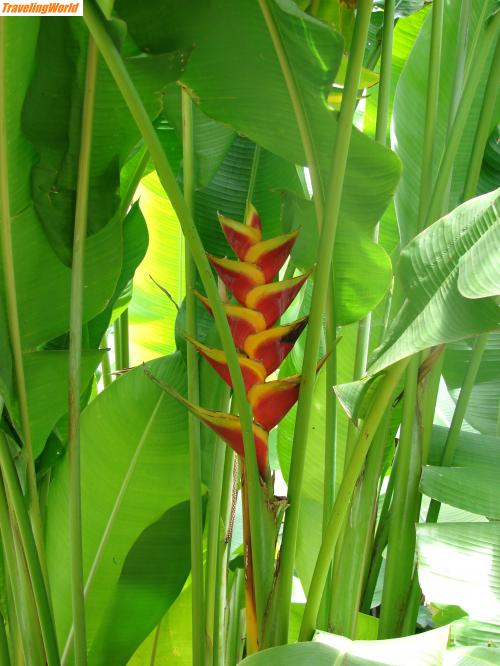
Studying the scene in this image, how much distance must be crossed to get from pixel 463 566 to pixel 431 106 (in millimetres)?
460

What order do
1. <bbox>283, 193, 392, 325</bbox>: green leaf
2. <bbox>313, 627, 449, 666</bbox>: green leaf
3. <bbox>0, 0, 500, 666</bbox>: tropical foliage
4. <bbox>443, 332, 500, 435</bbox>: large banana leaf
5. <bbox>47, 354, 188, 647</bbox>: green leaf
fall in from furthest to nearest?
<bbox>443, 332, 500, 435</bbox>: large banana leaf < <bbox>47, 354, 188, 647</bbox>: green leaf < <bbox>283, 193, 392, 325</bbox>: green leaf < <bbox>0, 0, 500, 666</bbox>: tropical foliage < <bbox>313, 627, 449, 666</bbox>: green leaf

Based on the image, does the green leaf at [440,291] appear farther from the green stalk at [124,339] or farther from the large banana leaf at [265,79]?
the green stalk at [124,339]

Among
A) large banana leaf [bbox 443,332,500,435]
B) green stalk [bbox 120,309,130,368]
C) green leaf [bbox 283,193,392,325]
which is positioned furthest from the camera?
green stalk [bbox 120,309,130,368]

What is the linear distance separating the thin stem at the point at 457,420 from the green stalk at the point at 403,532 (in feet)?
0.17

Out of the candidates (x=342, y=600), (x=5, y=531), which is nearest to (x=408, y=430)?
(x=342, y=600)

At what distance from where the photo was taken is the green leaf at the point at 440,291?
0.52 m

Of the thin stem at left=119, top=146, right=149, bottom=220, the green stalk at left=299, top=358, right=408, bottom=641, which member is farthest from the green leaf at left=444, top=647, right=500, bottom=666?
the thin stem at left=119, top=146, right=149, bottom=220

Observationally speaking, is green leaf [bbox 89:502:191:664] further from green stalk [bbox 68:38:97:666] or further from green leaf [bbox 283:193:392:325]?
green leaf [bbox 283:193:392:325]

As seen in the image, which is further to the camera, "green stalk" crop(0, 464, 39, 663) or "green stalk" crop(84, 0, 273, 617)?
"green stalk" crop(0, 464, 39, 663)

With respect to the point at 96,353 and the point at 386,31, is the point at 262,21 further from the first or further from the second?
the point at 96,353

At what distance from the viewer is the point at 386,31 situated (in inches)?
28.4

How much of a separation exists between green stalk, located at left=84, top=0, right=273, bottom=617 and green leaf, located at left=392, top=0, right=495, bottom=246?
0.35 metres

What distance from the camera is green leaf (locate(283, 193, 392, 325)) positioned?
27.5 inches

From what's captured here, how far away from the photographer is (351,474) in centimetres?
61
